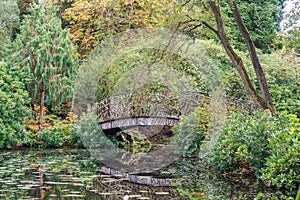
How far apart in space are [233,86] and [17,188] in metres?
11.1

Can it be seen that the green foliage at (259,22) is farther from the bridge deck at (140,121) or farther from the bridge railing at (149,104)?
the bridge deck at (140,121)

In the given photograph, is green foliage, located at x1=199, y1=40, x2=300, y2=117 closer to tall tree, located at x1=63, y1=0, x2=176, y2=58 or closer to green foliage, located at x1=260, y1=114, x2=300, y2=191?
tall tree, located at x1=63, y1=0, x2=176, y2=58

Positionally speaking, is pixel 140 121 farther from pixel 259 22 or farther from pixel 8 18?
pixel 259 22

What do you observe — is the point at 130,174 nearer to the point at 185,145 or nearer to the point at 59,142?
the point at 185,145

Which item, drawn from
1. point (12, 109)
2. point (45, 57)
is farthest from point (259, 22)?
point (12, 109)

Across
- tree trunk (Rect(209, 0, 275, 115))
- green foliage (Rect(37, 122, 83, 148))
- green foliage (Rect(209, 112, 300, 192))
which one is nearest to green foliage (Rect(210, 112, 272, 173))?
green foliage (Rect(209, 112, 300, 192))

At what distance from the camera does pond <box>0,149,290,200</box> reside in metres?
7.09

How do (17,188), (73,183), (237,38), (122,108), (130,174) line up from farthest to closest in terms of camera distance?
1. (237,38)
2. (122,108)
3. (130,174)
4. (73,183)
5. (17,188)

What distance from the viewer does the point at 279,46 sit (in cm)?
2517

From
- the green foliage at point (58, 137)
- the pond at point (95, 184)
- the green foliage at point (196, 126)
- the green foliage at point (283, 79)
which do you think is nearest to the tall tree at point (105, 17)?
the green foliage at point (58, 137)

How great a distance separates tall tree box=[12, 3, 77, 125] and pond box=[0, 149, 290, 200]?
6.21 metres

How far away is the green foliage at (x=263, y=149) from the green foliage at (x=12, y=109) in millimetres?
7068

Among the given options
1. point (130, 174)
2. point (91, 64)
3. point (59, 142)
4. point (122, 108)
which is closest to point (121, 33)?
point (91, 64)

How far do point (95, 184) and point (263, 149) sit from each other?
3178 mm
